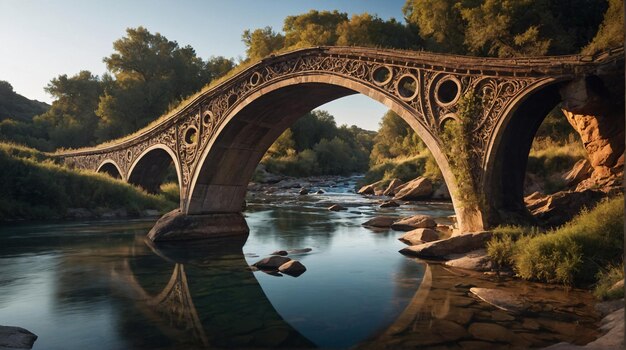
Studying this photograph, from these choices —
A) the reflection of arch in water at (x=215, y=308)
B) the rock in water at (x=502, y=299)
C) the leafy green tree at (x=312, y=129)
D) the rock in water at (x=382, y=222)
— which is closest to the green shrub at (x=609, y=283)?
the rock in water at (x=502, y=299)

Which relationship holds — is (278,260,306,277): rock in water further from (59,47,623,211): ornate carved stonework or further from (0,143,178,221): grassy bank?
(0,143,178,221): grassy bank

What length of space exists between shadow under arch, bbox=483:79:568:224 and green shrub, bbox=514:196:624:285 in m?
2.22

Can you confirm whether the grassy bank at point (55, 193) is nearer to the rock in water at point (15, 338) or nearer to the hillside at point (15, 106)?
the rock in water at point (15, 338)

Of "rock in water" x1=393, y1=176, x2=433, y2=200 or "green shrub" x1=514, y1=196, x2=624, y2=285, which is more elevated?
"rock in water" x1=393, y1=176, x2=433, y2=200

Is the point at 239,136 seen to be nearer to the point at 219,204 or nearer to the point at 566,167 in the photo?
the point at 219,204

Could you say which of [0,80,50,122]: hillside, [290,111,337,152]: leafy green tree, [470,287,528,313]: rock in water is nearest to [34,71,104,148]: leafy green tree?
[0,80,50,122]: hillside

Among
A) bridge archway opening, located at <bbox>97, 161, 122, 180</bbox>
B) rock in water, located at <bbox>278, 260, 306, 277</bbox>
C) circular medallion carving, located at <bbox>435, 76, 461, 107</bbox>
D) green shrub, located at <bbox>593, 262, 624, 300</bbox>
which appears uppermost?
circular medallion carving, located at <bbox>435, 76, 461, 107</bbox>

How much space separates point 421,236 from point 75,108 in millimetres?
79883

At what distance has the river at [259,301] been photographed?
6820mm

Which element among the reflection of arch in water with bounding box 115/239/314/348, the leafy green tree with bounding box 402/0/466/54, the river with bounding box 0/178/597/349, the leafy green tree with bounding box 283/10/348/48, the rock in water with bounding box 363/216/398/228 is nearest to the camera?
the river with bounding box 0/178/597/349

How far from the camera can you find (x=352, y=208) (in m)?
30.0

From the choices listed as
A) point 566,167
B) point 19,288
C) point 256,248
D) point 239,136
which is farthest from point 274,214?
point 566,167

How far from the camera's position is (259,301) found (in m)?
9.12

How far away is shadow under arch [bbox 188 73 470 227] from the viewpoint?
17.4m
